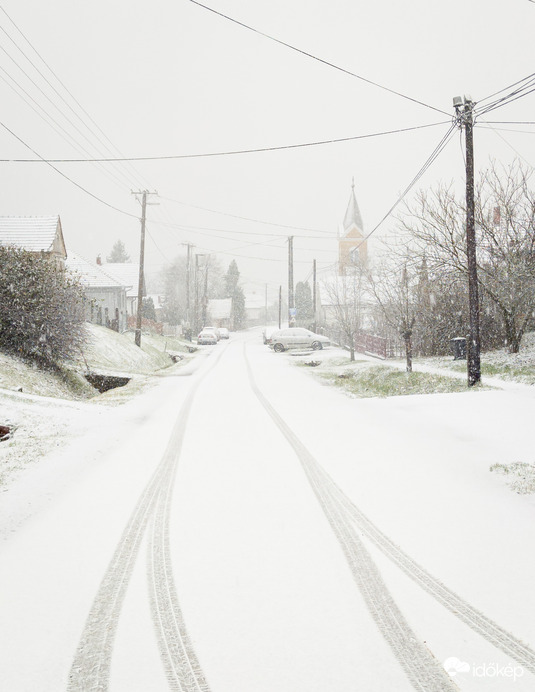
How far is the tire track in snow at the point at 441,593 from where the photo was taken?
2760 mm

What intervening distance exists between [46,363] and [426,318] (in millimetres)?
17192

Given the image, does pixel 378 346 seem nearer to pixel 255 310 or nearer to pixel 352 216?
pixel 352 216

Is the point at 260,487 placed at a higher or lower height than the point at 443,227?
lower

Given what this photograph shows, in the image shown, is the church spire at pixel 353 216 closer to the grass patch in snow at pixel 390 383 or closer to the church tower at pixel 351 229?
the church tower at pixel 351 229

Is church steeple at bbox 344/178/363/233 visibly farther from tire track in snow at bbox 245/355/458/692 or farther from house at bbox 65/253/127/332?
tire track in snow at bbox 245/355/458/692

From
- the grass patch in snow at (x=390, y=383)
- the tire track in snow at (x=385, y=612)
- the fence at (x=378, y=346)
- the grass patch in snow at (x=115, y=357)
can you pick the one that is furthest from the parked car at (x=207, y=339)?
the tire track in snow at (x=385, y=612)

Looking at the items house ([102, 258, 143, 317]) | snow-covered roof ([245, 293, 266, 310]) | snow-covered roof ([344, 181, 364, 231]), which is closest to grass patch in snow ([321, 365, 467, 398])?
house ([102, 258, 143, 317])

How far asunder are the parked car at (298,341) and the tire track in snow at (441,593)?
31519mm

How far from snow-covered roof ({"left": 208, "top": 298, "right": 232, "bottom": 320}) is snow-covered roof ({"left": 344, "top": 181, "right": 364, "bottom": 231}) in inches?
1129

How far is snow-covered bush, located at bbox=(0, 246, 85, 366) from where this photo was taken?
16078 mm

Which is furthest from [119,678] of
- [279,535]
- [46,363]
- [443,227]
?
[443,227]

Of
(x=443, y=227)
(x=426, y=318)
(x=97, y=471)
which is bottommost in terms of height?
(x=97, y=471)

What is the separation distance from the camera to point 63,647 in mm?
2805

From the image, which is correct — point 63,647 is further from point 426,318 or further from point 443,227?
point 426,318
